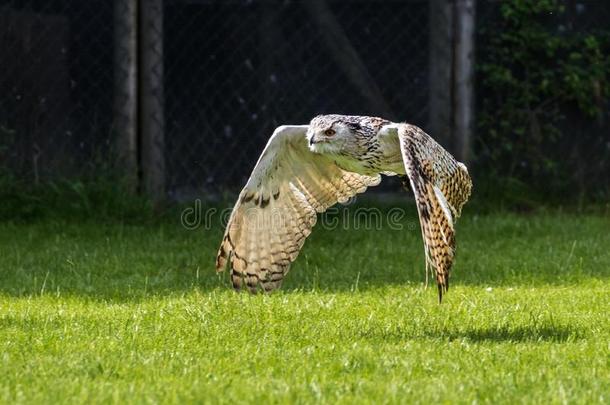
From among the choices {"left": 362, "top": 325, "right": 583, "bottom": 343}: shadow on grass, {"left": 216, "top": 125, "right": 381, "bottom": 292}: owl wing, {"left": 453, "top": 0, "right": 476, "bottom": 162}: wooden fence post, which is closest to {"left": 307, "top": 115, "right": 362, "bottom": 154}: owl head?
{"left": 216, "top": 125, "right": 381, "bottom": 292}: owl wing

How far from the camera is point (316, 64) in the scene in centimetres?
962

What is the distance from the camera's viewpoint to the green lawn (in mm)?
4371

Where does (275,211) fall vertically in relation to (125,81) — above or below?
below

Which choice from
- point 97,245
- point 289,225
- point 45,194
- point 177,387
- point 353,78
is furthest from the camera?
point 353,78

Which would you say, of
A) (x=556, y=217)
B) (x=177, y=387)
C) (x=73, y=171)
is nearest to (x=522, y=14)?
(x=556, y=217)

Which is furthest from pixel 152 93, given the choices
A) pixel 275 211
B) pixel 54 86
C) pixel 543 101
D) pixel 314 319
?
pixel 314 319

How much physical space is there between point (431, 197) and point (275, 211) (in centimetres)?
130

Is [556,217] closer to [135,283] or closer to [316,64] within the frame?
[316,64]

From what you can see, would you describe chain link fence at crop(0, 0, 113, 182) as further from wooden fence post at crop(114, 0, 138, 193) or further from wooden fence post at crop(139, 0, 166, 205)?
wooden fence post at crop(139, 0, 166, 205)

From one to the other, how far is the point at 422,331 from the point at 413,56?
459 cm

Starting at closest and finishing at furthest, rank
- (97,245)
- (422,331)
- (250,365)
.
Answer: (250,365) < (422,331) < (97,245)

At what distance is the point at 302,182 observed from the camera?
638 cm

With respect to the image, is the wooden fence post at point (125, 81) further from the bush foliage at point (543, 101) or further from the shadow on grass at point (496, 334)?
the shadow on grass at point (496, 334)

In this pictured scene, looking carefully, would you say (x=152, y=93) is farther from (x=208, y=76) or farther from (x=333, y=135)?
(x=333, y=135)
